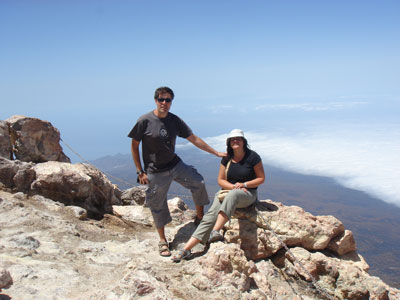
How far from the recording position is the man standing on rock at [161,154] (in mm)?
6215

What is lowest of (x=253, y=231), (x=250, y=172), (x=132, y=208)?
(x=132, y=208)

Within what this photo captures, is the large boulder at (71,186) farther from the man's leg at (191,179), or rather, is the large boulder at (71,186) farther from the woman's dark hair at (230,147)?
the woman's dark hair at (230,147)

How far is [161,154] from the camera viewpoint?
20.9 ft

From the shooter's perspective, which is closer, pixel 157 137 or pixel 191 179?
pixel 157 137

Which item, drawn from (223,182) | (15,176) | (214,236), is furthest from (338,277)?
(15,176)

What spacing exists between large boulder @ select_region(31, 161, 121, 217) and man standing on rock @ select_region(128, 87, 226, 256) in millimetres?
3825

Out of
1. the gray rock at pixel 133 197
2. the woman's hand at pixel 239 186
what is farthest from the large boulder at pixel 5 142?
the woman's hand at pixel 239 186

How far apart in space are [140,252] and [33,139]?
7987 millimetres

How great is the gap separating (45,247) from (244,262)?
395cm

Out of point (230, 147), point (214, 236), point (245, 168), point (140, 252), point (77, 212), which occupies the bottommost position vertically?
point (140, 252)

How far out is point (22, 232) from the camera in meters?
6.58

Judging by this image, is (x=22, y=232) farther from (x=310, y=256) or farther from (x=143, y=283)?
(x=310, y=256)

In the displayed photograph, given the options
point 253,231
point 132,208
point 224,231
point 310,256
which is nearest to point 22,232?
point 132,208

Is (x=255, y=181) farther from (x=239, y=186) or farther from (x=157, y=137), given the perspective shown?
(x=157, y=137)
